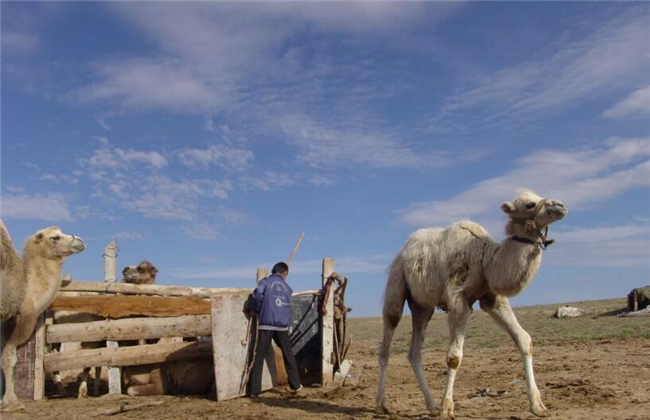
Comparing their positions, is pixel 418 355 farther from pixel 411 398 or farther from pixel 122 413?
pixel 122 413

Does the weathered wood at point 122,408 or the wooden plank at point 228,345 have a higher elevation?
the wooden plank at point 228,345

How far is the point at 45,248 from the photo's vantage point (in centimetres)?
1119

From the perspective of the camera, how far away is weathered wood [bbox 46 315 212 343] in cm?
1159

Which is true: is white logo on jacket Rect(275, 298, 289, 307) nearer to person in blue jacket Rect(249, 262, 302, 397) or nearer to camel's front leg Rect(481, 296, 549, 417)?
person in blue jacket Rect(249, 262, 302, 397)

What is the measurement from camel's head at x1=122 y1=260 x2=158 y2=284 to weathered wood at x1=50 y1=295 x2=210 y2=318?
1.51 metres

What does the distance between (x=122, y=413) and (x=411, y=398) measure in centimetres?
467

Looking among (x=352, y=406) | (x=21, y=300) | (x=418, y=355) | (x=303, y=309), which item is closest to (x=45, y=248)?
(x=21, y=300)

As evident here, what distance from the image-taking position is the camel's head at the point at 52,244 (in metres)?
11.1

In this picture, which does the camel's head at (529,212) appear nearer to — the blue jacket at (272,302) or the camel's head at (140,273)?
the blue jacket at (272,302)

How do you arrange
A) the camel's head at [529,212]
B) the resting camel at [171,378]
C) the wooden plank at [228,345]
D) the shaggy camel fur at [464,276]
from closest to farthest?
1. the camel's head at [529,212]
2. the shaggy camel fur at [464,276]
3. the wooden plank at [228,345]
4. the resting camel at [171,378]

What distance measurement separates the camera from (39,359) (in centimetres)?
1138

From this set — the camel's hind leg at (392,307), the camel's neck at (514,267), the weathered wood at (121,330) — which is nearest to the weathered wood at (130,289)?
the weathered wood at (121,330)

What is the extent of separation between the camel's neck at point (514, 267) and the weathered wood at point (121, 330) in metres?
5.84

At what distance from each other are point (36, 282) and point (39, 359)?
1563 millimetres
